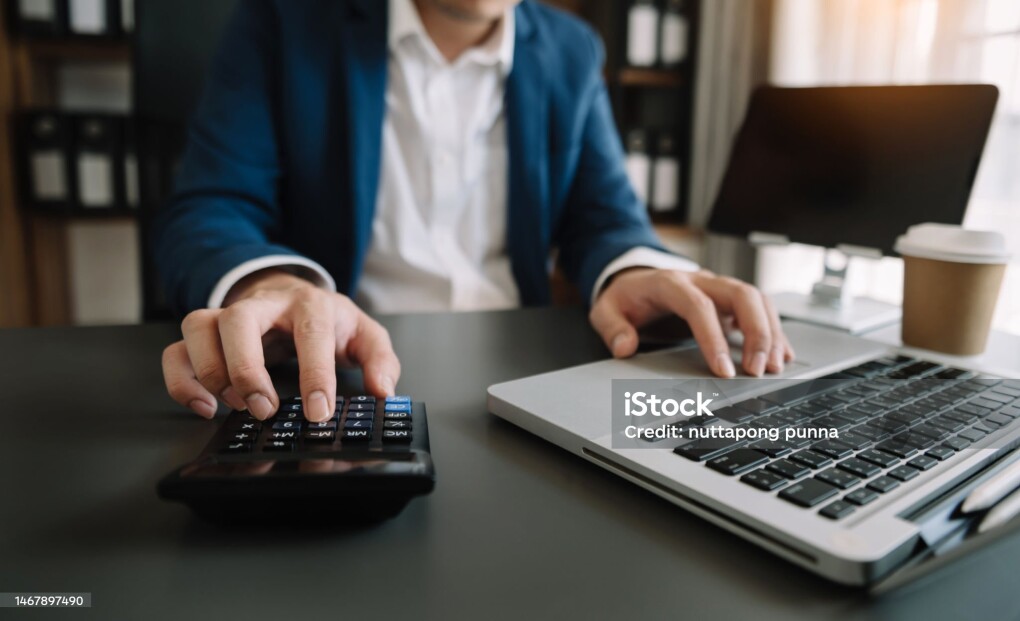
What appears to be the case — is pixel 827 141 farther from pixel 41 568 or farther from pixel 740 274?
pixel 740 274

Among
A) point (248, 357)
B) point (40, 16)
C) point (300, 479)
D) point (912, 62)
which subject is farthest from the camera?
point (40, 16)

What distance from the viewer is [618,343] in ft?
1.90

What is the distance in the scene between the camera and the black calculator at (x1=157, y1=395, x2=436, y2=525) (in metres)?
0.29

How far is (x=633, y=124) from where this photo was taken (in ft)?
7.60

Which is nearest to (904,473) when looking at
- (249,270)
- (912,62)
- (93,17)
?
(249,270)

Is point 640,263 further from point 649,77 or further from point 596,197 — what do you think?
point 649,77

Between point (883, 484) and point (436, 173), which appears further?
point (436, 173)

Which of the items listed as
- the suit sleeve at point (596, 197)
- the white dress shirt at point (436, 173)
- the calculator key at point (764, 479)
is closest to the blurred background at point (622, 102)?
the white dress shirt at point (436, 173)

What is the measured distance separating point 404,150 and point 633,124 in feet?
4.70

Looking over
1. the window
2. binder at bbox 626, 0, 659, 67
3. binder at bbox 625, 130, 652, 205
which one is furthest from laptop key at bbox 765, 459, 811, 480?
binder at bbox 626, 0, 659, 67

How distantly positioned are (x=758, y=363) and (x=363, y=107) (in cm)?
65

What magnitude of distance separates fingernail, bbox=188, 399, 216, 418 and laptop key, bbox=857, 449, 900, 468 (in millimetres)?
376

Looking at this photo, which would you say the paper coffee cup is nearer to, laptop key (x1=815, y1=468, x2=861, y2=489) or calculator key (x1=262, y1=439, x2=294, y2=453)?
laptop key (x1=815, y1=468, x2=861, y2=489)

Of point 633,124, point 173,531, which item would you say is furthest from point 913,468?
point 633,124
